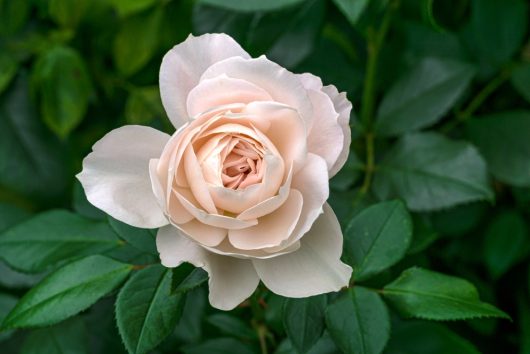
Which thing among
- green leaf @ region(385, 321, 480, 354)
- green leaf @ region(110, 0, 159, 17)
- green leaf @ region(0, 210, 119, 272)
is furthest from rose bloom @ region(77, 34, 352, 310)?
green leaf @ region(110, 0, 159, 17)

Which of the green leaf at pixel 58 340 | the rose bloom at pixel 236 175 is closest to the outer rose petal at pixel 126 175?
the rose bloom at pixel 236 175

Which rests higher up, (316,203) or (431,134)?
(316,203)

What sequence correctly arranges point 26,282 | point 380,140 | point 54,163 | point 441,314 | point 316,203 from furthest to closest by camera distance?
point 54,163 < point 380,140 < point 26,282 < point 441,314 < point 316,203

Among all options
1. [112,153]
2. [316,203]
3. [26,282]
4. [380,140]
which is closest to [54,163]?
[26,282]

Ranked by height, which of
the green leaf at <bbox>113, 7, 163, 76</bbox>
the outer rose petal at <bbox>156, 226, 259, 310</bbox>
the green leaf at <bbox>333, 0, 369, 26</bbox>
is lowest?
the green leaf at <bbox>113, 7, 163, 76</bbox>

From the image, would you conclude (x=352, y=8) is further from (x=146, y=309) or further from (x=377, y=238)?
(x=146, y=309)

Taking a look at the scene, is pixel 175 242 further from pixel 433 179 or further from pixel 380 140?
pixel 380 140

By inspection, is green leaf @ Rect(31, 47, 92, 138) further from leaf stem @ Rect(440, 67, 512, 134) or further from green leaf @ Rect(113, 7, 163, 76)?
leaf stem @ Rect(440, 67, 512, 134)
